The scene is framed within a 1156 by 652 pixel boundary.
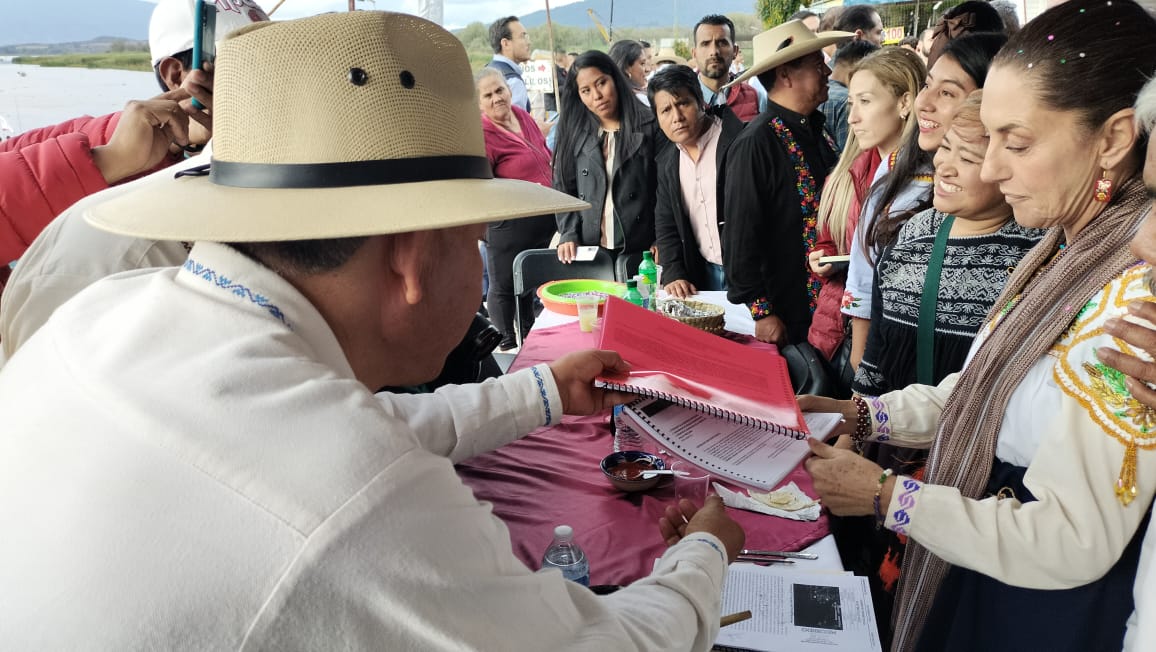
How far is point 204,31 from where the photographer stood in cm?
146

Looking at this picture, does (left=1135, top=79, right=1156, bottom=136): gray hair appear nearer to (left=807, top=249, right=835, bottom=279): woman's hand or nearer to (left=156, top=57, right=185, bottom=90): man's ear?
(left=807, top=249, right=835, bottom=279): woman's hand

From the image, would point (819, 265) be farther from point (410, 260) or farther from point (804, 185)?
point (410, 260)

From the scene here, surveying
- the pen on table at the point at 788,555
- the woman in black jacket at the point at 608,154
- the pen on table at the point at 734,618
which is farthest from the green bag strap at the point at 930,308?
the woman in black jacket at the point at 608,154

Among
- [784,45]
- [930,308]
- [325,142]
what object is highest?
[784,45]

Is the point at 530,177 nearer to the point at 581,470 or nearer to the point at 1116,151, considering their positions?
the point at 581,470

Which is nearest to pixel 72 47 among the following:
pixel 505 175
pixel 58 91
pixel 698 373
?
pixel 58 91

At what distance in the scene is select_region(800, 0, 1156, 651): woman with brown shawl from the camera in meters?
1.19

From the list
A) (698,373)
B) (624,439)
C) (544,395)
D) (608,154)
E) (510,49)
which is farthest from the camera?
(510,49)

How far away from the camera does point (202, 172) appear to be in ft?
3.51

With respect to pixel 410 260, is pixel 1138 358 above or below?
below

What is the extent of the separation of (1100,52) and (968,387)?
720mm

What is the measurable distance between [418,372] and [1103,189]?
4.44ft

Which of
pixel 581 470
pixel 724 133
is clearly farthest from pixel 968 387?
pixel 724 133

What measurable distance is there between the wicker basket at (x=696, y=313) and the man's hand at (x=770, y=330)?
46 centimetres
